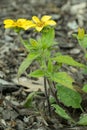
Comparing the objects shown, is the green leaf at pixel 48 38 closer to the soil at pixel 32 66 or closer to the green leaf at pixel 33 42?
the green leaf at pixel 33 42

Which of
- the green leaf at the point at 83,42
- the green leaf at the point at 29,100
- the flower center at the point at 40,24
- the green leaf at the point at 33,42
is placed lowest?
the green leaf at the point at 29,100

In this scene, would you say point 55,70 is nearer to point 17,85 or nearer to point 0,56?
point 17,85

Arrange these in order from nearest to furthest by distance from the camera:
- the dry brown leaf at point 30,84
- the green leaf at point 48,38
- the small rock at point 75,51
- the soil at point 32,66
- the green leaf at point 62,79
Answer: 1. the green leaf at point 62,79
2. the green leaf at point 48,38
3. the soil at point 32,66
4. the dry brown leaf at point 30,84
5. the small rock at point 75,51

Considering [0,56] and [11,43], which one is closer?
[0,56]

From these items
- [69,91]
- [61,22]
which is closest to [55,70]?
[69,91]

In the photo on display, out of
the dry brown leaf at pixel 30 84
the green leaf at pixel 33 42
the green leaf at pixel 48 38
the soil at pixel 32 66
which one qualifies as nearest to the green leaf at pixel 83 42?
the green leaf at pixel 48 38

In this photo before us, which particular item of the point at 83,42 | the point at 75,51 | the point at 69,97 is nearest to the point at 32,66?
the point at 75,51

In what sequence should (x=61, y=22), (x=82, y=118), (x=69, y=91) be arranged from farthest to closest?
(x=61, y=22), (x=69, y=91), (x=82, y=118)
